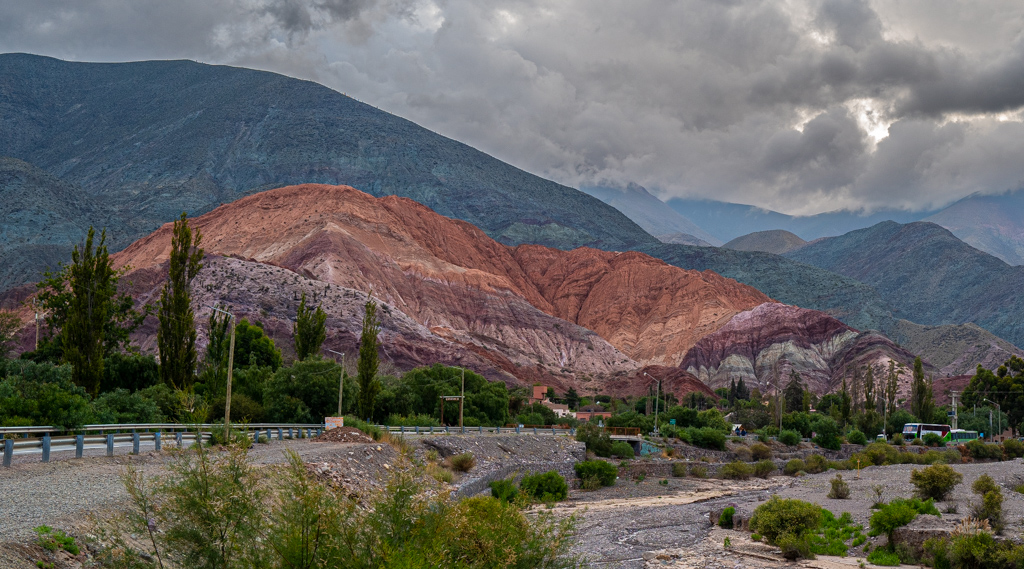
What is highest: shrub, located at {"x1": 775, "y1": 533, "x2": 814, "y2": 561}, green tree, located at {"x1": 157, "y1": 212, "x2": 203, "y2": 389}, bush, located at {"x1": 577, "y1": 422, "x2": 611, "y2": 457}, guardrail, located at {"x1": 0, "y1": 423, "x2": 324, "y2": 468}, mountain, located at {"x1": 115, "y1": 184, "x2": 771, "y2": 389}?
mountain, located at {"x1": 115, "y1": 184, "x2": 771, "y2": 389}

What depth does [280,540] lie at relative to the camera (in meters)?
9.02

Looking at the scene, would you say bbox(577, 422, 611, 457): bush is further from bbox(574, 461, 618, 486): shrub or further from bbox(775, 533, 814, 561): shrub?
bbox(775, 533, 814, 561): shrub

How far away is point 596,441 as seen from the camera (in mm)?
61344

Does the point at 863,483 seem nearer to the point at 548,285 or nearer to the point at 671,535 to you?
the point at 671,535

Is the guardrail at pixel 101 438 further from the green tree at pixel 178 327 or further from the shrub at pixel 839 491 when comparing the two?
the shrub at pixel 839 491

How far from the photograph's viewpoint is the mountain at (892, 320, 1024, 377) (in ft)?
496

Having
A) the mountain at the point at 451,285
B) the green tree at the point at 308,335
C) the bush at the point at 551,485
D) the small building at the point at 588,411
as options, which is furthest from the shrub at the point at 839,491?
the mountain at the point at 451,285

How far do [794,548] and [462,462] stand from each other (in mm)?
21210

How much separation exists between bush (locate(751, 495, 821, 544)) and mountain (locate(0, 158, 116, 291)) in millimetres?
A: 147696

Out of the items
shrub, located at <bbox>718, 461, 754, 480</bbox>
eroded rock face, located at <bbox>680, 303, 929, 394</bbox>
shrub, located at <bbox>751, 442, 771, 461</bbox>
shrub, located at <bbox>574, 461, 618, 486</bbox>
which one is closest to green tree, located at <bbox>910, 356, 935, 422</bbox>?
shrub, located at <bbox>751, 442, 771, 461</bbox>

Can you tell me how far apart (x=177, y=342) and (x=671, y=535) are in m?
24.4

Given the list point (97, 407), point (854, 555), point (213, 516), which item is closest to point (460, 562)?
point (213, 516)

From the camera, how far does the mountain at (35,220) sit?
150m

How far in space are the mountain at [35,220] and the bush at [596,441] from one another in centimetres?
11946
